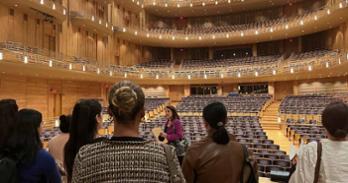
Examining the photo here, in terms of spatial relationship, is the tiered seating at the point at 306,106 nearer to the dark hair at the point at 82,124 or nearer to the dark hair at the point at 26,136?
the dark hair at the point at 82,124

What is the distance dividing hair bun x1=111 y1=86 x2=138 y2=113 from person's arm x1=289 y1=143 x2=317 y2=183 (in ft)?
3.84

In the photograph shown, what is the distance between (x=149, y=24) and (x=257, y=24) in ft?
34.0

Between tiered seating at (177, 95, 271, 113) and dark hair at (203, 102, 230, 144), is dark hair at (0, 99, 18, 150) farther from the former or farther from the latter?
tiered seating at (177, 95, 271, 113)

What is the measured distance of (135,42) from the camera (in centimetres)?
2886

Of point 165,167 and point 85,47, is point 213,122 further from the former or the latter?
point 85,47

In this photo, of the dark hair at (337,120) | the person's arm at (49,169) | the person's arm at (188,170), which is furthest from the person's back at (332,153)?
the person's arm at (49,169)

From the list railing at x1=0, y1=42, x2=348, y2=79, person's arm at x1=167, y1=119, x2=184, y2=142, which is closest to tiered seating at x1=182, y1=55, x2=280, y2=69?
railing at x1=0, y1=42, x2=348, y2=79

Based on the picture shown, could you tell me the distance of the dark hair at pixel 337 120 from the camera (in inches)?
73.3

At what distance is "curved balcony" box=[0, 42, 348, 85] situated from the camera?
15195mm

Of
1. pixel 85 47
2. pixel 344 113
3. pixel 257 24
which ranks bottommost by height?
pixel 344 113

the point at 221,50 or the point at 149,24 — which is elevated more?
the point at 149,24

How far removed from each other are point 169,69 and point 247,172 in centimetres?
2565

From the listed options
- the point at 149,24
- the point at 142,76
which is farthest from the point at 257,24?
the point at 142,76

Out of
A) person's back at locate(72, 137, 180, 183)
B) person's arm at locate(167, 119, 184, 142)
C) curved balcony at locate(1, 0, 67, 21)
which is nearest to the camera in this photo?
person's back at locate(72, 137, 180, 183)
